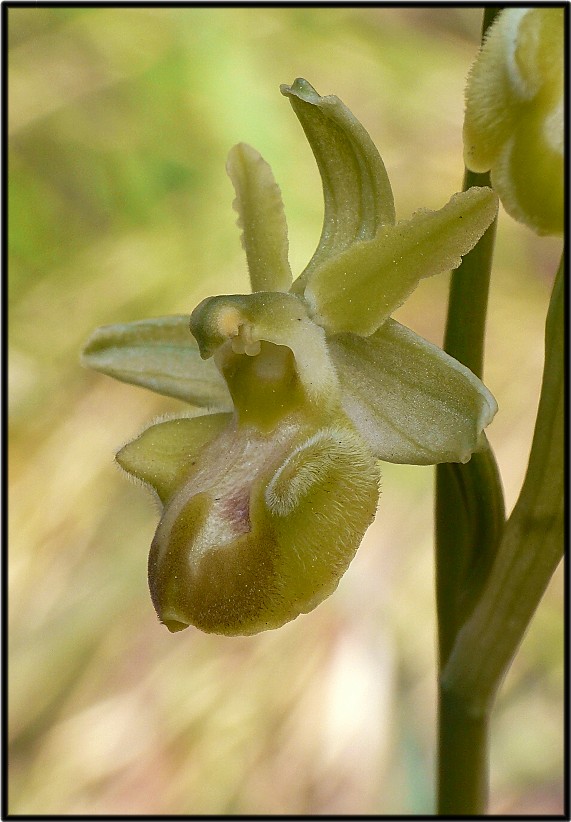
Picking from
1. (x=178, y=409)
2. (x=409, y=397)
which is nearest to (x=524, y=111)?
(x=409, y=397)

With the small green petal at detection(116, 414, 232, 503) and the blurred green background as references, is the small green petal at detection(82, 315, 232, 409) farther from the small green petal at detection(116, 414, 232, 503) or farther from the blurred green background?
the blurred green background

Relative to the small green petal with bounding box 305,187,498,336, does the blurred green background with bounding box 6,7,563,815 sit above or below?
below

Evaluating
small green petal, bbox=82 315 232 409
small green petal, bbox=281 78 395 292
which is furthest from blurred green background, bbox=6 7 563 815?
small green petal, bbox=281 78 395 292

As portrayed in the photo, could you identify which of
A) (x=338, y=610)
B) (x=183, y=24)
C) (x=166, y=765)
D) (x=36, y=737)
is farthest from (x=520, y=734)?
(x=183, y=24)

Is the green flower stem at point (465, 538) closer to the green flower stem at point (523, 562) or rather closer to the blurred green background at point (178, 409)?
the green flower stem at point (523, 562)

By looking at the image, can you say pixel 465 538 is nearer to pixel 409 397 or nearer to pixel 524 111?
pixel 409 397
